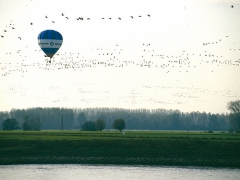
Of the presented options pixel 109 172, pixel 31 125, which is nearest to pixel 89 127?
pixel 31 125

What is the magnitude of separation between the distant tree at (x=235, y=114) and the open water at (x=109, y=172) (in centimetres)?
10862

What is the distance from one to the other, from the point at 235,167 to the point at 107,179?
20.3 metres

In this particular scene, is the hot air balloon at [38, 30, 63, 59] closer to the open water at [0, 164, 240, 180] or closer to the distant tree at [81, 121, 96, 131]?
the open water at [0, 164, 240, 180]

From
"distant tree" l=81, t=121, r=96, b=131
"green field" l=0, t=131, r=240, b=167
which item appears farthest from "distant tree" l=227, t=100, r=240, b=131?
"green field" l=0, t=131, r=240, b=167

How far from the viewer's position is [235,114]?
185 m

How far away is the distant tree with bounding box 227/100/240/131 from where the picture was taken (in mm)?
182875

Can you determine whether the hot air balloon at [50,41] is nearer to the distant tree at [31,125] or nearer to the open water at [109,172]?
the open water at [109,172]

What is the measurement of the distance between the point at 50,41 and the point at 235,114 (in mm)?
102950

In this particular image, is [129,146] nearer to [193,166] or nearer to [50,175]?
[193,166]

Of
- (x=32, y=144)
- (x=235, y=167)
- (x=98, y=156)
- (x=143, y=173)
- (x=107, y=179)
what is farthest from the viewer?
(x=32, y=144)

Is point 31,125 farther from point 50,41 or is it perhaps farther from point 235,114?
point 50,41

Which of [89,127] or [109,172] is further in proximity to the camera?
[89,127]

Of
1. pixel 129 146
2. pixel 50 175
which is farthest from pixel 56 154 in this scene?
pixel 50 175

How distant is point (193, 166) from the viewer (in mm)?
79375
